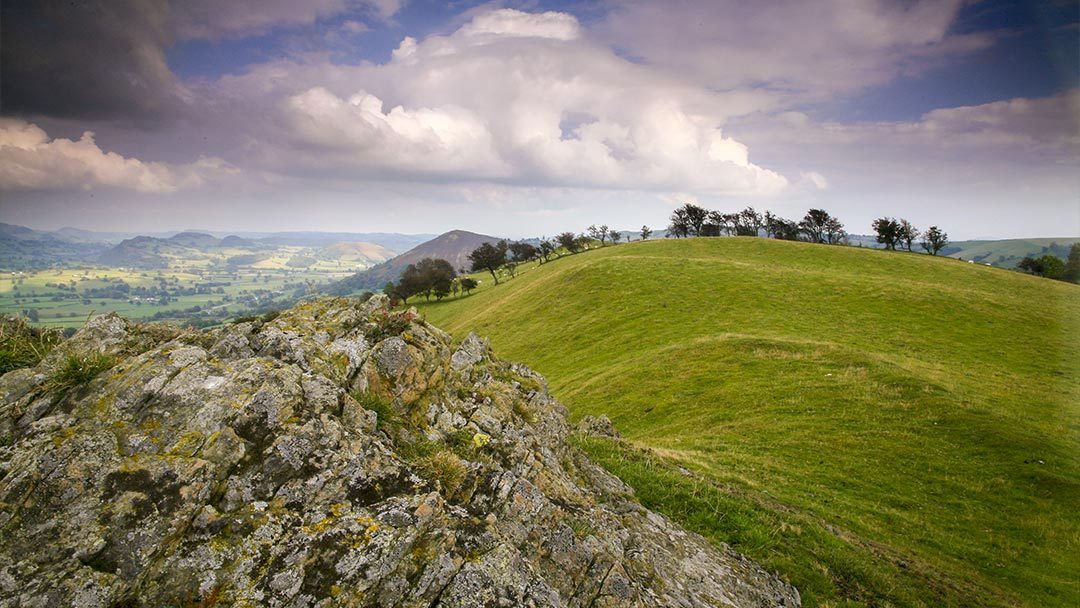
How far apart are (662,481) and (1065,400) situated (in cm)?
3424

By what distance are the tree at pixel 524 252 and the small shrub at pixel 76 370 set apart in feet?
493

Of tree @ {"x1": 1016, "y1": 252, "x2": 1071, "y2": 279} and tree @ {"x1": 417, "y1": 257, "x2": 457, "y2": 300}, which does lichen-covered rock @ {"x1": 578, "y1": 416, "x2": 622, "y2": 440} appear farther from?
Answer: tree @ {"x1": 1016, "y1": 252, "x2": 1071, "y2": 279}

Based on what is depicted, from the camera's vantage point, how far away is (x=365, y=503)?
309 inches

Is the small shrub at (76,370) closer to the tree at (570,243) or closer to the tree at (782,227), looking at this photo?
the tree at (570,243)

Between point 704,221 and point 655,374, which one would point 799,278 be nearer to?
point 655,374

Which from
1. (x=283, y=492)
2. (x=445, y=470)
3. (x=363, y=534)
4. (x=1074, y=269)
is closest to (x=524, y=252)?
(x=1074, y=269)

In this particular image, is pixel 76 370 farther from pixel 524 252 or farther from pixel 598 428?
pixel 524 252

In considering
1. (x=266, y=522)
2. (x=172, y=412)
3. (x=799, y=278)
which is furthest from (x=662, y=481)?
(x=799, y=278)

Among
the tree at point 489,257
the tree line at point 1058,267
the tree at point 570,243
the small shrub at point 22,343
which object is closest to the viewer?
the small shrub at point 22,343

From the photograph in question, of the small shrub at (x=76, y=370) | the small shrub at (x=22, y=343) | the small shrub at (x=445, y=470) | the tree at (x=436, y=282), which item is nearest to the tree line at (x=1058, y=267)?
the tree at (x=436, y=282)

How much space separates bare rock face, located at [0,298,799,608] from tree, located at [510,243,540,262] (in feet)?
486

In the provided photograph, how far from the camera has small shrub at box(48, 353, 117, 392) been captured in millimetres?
7934

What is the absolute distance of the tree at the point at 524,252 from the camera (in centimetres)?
16238

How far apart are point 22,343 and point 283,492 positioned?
21.9 feet
